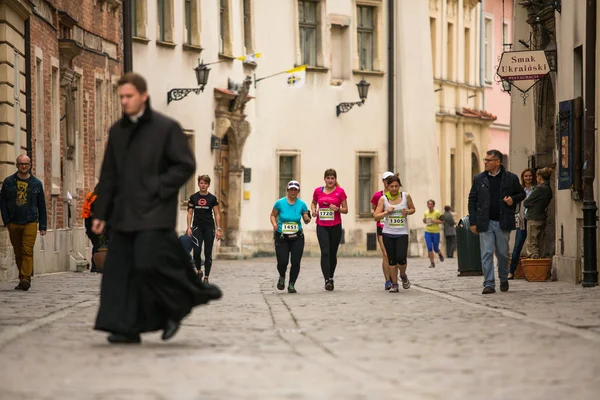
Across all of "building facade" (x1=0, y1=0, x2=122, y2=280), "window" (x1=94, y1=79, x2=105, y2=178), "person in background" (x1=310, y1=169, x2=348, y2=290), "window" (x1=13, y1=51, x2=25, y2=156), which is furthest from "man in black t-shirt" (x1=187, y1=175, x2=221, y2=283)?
"window" (x1=94, y1=79, x2=105, y2=178)

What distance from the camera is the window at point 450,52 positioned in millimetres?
52625

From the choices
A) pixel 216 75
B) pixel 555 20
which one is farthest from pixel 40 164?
pixel 216 75

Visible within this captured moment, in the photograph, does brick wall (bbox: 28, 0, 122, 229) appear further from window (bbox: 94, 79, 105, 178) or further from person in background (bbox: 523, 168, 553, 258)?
person in background (bbox: 523, 168, 553, 258)

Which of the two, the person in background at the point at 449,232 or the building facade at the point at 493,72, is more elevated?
the building facade at the point at 493,72

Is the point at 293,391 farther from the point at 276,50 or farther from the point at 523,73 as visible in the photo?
the point at 276,50

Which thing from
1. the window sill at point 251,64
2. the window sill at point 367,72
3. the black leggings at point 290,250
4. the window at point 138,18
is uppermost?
Answer: the window at point 138,18

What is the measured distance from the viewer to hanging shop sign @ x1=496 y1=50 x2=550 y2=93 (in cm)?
2466

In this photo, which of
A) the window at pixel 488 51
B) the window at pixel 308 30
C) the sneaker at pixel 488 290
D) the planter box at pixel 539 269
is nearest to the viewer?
the sneaker at pixel 488 290

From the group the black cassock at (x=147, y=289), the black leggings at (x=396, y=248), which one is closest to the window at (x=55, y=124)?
the black leggings at (x=396, y=248)

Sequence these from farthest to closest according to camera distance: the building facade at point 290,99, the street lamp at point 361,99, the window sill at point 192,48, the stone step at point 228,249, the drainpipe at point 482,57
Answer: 1. the drainpipe at point 482,57
2. the street lamp at point 361,99
3. the stone step at point 228,249
4. the building facade at point 290,99
5. the window sill at point 192,48

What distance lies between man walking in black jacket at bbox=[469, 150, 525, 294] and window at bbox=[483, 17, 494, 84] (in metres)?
37.3

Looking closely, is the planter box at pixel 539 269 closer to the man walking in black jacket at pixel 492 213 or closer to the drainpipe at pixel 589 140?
the drainpipe at pixel 589 140

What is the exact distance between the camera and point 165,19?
38.6m

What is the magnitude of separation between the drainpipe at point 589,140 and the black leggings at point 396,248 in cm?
246
